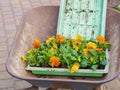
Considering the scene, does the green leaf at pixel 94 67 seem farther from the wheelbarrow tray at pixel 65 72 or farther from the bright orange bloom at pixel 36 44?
the bright orange bloom at pixel 36 44

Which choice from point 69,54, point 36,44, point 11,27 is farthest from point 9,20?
point 69,54

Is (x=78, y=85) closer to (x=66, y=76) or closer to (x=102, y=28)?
(x=66, y=76)

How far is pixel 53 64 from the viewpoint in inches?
77.5

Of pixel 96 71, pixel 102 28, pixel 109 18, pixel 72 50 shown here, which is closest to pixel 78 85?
pixel 96 71

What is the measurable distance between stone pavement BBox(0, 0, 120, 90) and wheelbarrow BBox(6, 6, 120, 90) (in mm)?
759

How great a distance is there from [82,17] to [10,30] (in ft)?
5.89

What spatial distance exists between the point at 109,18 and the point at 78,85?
865 mm

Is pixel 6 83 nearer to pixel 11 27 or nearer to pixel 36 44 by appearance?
pixel 36 44

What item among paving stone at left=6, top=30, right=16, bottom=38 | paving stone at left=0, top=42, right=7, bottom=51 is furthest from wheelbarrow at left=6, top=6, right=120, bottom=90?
paving stone at left=6, top=30, right=16, bottom=38

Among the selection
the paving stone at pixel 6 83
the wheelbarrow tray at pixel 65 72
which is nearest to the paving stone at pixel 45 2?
the paving stone at pixel 6 83

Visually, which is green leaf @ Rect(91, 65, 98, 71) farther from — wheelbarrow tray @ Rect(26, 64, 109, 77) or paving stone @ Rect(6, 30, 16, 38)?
paving stone @ Rect(6, 30, 16, 38)

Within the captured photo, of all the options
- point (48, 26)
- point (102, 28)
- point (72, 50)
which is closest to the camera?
point (72, 50)

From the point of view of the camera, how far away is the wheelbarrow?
1767mm

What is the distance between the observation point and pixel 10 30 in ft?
13.1
